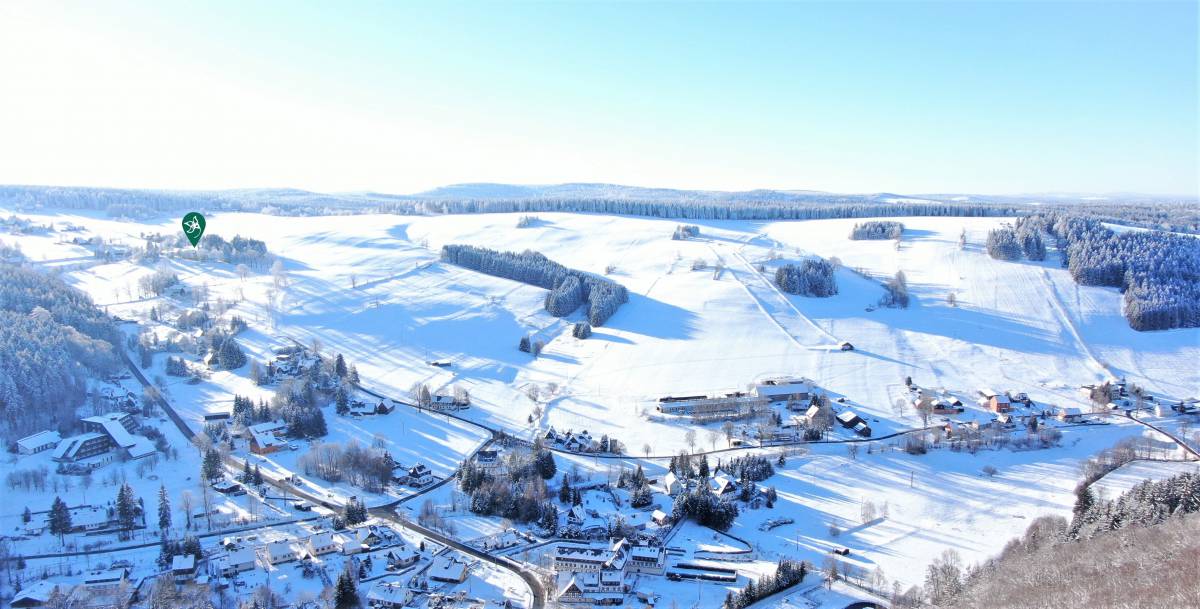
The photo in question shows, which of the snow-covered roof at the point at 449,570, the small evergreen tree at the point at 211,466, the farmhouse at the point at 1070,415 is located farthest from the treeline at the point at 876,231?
the small evergreen tree at the point at 211,466

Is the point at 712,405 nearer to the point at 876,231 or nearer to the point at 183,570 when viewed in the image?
the point at 183,570

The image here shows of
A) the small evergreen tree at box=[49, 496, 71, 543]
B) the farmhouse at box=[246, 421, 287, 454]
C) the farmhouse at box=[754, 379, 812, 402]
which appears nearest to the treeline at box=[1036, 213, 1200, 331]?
the farmhouse at box=[754, 379, 812, 402]

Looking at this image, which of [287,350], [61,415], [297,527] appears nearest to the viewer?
[297,527]

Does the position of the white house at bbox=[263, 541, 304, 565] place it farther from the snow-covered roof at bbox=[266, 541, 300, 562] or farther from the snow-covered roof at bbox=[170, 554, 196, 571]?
the snow-covered roof at bbox=[170, 554, 196, 571]

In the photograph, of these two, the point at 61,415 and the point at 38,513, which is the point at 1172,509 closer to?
the point at 38,513

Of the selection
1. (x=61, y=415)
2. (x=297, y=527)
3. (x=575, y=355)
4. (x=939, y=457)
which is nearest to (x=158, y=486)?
(x=297, y=527)
